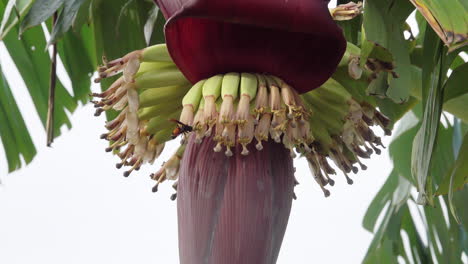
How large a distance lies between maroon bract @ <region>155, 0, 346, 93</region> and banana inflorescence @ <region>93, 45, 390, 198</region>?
0.04 feet

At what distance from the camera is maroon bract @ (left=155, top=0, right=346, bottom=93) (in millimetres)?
479

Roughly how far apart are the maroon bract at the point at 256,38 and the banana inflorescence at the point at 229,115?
0.04 feet

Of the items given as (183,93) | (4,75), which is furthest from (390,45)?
(4,75)

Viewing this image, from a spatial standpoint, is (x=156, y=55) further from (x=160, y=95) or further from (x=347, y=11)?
(x=347, y=11)

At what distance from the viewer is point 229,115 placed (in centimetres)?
50

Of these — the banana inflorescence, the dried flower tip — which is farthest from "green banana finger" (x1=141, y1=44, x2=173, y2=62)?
the dried flower tip

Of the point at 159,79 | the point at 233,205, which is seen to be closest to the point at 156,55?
the point at 159,79

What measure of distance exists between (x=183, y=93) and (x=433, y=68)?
0.22 meters

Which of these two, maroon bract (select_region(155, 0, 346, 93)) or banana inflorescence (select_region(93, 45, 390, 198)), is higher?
maroon bract (select_region(155, 0, 346, 93))

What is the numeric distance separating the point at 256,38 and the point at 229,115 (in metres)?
0.06

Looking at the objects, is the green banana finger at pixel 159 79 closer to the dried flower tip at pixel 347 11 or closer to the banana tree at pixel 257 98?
the banana tree at pixel 257 98

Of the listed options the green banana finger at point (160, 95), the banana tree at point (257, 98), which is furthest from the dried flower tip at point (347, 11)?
the green banana finger at point (160, 95)

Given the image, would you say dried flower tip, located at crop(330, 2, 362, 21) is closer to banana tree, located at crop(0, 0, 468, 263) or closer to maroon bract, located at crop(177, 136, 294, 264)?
banana tree, located at crop(0, 0, 468, 263)

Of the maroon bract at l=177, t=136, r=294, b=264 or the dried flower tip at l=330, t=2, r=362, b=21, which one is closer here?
the maroon bract at l=177, t=136, r=294, b=264
